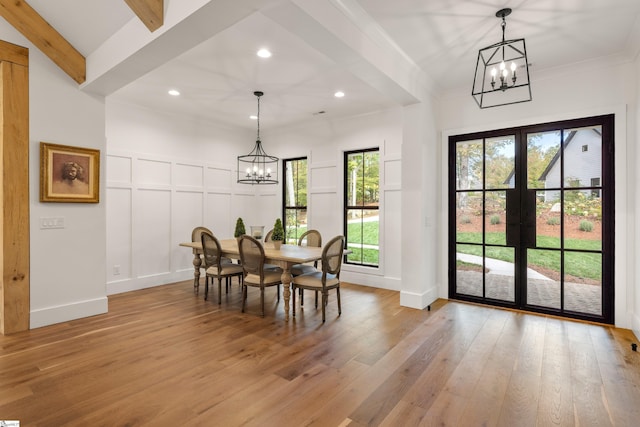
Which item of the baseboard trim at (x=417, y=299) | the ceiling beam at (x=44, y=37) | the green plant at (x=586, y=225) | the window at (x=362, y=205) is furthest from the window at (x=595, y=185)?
the ceiling beam at (x=44, y=37)

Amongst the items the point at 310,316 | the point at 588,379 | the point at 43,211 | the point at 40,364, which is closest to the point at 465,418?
the point at 588,379

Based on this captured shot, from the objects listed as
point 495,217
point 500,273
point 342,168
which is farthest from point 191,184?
point 500,273

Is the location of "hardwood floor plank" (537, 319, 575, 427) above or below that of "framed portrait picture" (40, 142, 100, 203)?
below

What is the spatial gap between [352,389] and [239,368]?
893mm

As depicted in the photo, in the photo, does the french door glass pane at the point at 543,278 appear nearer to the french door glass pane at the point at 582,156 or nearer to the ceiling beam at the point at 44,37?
the french door glass pane at the point at 582,156

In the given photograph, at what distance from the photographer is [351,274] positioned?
559cm

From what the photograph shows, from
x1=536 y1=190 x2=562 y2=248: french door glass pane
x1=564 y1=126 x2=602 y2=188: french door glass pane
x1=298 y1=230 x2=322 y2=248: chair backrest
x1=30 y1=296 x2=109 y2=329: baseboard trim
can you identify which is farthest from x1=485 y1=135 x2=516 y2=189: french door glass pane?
x1=30 y1=296 x2=109 y2=329: baseboard trim

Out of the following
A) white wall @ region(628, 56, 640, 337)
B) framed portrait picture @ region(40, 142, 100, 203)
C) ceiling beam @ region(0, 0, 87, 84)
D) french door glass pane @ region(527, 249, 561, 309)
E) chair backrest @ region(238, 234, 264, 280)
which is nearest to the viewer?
ceiling beam @ region(0, 0, 87, 84)

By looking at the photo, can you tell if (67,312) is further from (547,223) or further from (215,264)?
(547,223)

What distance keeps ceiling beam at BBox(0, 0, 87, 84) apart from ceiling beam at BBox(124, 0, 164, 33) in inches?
58.6

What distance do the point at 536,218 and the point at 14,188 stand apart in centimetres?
559

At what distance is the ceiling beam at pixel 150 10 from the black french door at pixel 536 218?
3.65 metres

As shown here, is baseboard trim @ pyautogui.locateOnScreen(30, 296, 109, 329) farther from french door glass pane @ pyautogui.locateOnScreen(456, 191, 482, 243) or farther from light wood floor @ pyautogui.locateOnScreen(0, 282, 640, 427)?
french door glass pane @ pyautogui.locateOnScreen(456, 191, 482, 243)

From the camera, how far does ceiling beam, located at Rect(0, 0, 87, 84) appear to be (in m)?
2.97
